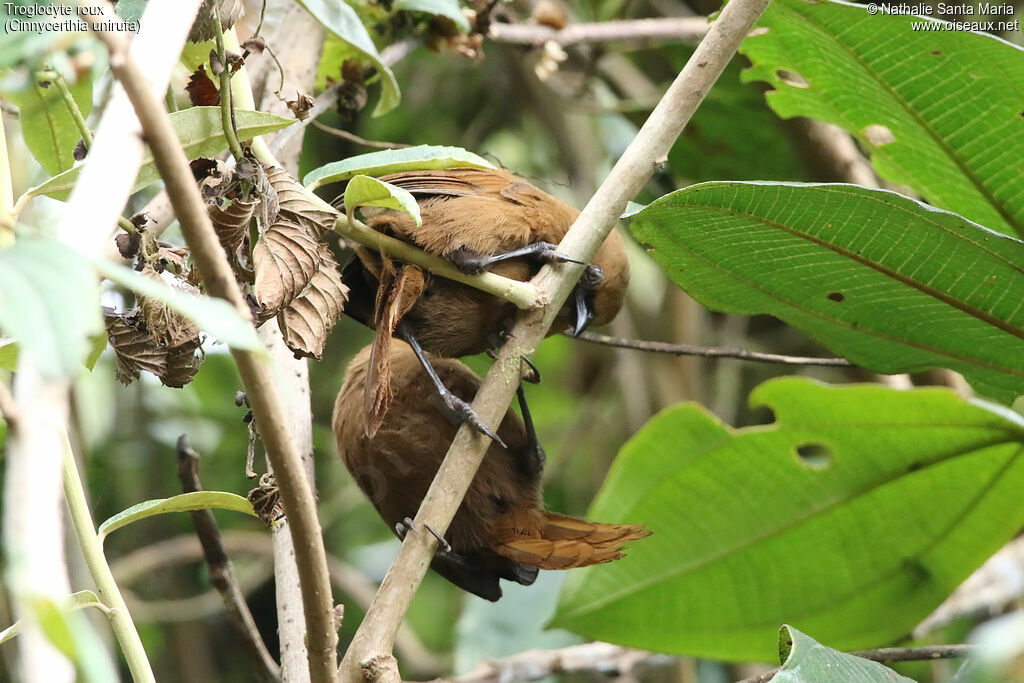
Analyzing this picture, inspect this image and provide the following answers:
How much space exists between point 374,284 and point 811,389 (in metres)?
0.78

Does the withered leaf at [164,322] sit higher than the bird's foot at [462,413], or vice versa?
the withered leaf at [164,322]

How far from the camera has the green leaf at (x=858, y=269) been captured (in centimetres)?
128

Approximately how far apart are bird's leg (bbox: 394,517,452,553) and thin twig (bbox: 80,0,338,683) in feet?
0.76

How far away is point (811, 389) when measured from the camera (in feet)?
5.77

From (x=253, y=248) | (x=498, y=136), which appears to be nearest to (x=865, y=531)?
(x=253, y=248)

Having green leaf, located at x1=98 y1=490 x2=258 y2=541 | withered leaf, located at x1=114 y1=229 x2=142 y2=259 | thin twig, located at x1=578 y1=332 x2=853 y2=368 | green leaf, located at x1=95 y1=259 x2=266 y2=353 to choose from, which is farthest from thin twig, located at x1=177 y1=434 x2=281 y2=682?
green leaf, located at x1=95 y1=259 x2=266 y2=353

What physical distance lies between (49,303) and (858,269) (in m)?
1.16

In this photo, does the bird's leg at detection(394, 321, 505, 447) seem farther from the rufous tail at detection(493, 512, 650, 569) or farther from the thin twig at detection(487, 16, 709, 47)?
the thin twig at detection(487, 16, 709, 47)

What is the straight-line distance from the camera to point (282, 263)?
110 cm

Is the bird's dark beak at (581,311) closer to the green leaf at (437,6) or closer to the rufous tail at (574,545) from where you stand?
the rufous tail at (574,545)

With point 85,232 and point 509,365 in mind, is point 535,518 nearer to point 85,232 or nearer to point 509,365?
point 509,365

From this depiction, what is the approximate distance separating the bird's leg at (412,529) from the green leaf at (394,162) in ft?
1.45

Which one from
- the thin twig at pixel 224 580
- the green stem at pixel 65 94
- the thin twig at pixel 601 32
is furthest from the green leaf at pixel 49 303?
the thin twig at pixel 601 32

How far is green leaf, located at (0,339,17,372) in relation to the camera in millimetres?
1086
